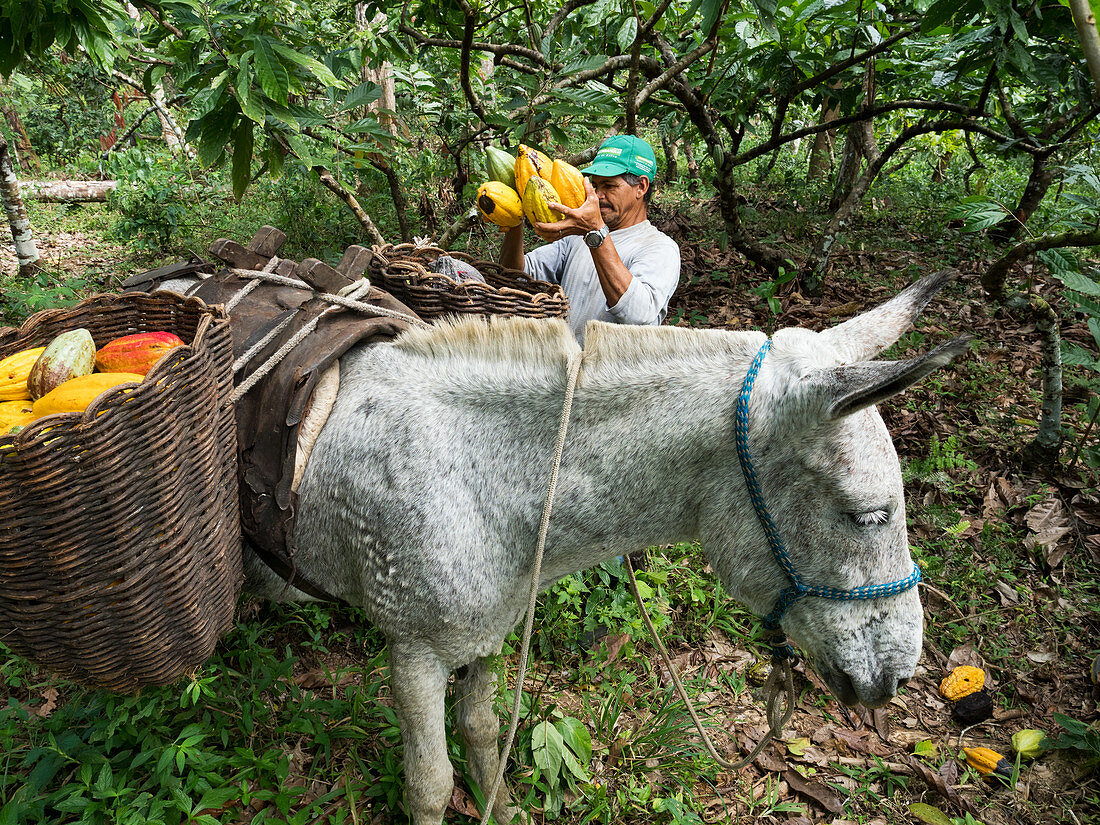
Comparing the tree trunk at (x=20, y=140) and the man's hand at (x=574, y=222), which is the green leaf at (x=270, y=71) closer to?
the man's hand at (x=574, y=222)

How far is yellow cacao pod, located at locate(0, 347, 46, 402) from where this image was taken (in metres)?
1.93

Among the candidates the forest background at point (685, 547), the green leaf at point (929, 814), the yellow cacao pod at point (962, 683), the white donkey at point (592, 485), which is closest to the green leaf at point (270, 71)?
the forest background at point (685, 547)

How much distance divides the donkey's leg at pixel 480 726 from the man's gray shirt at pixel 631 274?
1657 millimetres

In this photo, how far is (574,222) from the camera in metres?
2.80

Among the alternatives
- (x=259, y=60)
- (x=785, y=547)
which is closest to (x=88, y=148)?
(x=259, y=60)

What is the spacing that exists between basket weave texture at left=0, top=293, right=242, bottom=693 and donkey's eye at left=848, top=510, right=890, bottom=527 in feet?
6.19

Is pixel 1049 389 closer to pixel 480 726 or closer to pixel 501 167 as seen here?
pixel 501 167

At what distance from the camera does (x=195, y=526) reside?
1.93 meters

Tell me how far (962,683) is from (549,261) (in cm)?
336

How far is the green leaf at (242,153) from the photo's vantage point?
3.13 meters

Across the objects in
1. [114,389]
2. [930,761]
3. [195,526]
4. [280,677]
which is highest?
[114,389]

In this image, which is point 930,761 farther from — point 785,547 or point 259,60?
point 259,60

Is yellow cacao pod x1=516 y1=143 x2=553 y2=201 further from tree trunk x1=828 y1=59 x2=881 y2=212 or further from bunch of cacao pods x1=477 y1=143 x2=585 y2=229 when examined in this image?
tree trunk x1=828 y1=59 x2=881 y2=212

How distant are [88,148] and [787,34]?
58.7 feet
